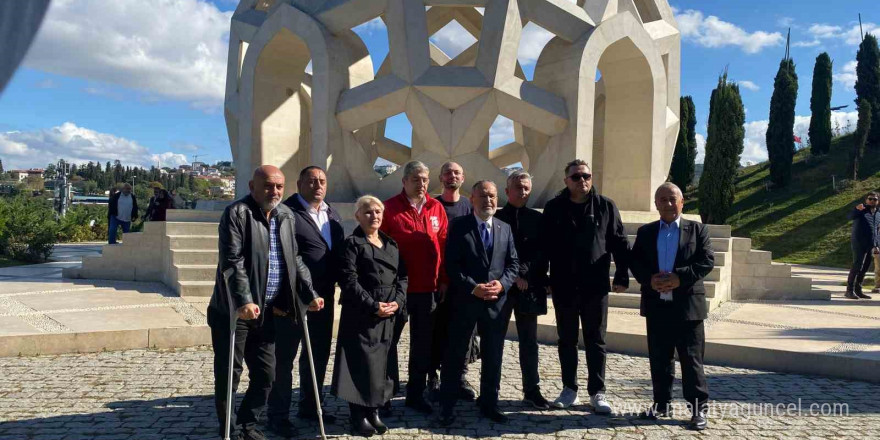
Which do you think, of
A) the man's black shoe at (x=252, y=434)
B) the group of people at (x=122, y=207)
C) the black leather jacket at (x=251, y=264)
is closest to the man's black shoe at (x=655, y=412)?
the black leather jacket at (x=251, y=264)

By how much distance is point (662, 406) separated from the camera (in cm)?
393

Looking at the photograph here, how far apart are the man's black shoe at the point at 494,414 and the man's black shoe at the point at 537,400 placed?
12.5 inches

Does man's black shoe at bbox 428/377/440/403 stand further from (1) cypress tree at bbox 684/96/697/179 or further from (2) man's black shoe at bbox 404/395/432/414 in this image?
(1) cypress tree at bbox 684/96/697/179

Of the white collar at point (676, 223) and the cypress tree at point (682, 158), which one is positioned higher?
the cypress tree at point (682, 158)

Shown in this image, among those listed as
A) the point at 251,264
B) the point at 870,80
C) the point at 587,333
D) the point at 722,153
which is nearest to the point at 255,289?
the point at 251,264

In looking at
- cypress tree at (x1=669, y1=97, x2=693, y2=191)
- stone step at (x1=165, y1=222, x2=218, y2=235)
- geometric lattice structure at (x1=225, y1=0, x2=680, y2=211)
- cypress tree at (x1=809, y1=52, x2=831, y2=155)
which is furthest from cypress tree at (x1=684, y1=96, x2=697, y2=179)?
stone step at (x1=165, y1=222, x2=218, y2=235)

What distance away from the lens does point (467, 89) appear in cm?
→ 886

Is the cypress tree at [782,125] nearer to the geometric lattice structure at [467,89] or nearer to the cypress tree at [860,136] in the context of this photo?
the cypress tree at [860,136]

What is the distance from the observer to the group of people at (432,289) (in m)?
3.44

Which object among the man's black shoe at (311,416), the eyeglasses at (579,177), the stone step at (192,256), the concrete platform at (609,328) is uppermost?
the eyeglasses at (579,177)

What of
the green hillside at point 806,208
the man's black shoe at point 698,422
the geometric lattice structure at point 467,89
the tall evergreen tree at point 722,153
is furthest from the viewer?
the tall evergreen tree at point 722,153

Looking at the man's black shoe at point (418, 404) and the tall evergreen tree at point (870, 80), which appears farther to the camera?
the tall evergreen tree at point (870, 80)

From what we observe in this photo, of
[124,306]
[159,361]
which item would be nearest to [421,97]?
[124,306]

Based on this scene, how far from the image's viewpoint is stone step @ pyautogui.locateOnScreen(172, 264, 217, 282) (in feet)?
25.5
